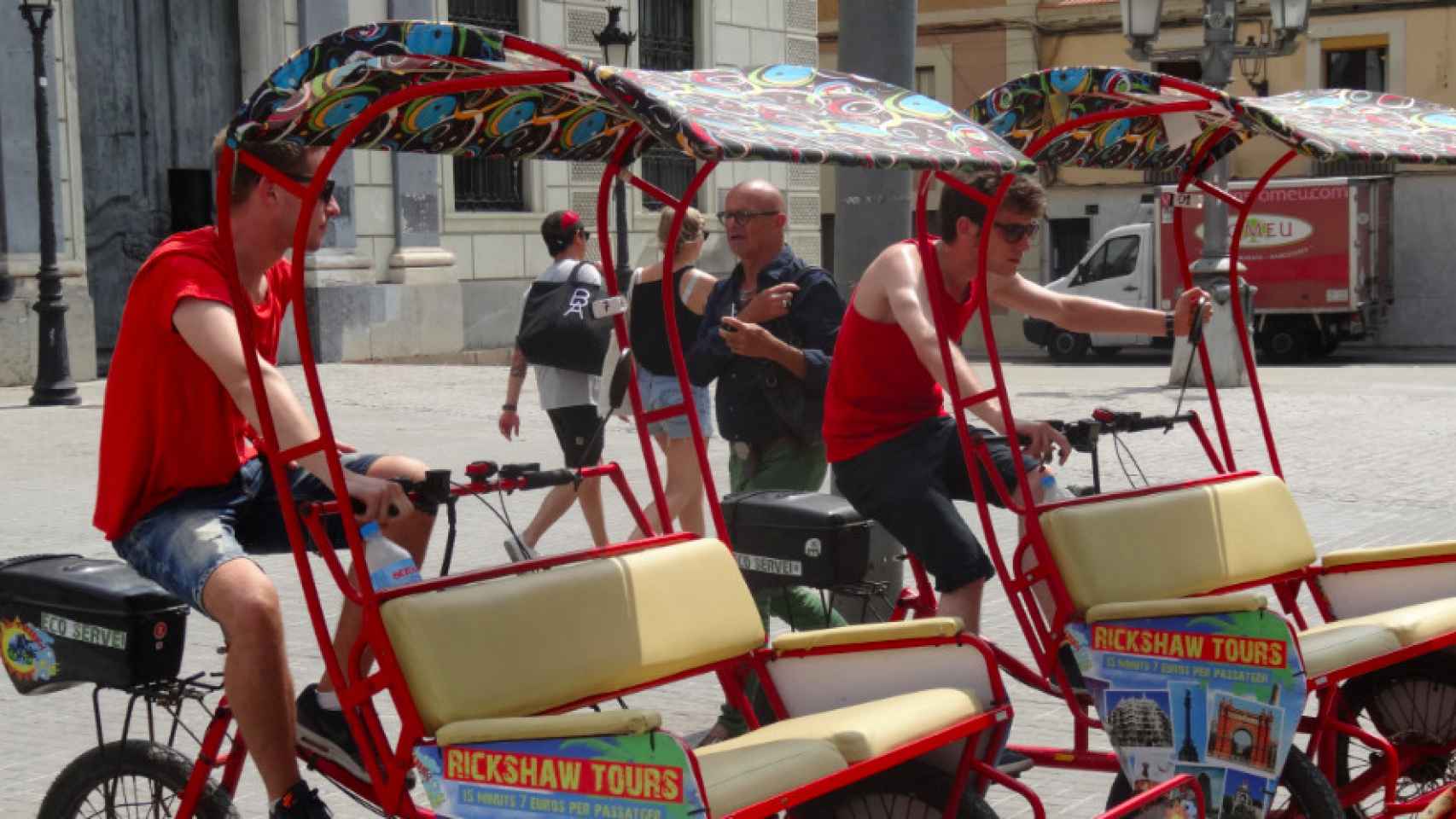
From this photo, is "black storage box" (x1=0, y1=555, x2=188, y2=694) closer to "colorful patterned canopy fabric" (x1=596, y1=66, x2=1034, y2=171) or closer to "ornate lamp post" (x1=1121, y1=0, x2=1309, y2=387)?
"colorful patterned canopy fabric" (x1=596, y1=66, x2=1034, y2=171)

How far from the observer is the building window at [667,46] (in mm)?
25484

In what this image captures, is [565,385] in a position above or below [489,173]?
below

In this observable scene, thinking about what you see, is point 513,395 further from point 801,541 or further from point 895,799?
point 895,799

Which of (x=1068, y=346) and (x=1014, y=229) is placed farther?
(x=1068, y=346)

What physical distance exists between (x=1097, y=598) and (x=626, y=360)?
131 centimetres

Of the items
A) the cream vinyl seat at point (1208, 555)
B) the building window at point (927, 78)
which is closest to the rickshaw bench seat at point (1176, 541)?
the cream vinyl seat at point (1208, 555)

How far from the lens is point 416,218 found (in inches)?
898

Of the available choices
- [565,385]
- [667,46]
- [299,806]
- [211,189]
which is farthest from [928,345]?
[667,46]

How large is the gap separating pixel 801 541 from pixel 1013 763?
3.60 ft

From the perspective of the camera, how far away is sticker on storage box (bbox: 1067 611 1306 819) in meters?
4.22

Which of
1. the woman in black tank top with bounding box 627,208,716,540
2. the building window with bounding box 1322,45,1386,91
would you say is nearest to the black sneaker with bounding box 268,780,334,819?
the woman in black tank top with bounding box 627,208,716,540

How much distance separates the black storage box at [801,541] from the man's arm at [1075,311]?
0.75m

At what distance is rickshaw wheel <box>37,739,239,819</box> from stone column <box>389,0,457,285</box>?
60.9 ft

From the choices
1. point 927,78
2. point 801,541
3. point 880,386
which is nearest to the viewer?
point 880,386
